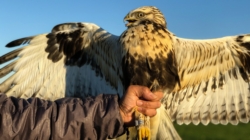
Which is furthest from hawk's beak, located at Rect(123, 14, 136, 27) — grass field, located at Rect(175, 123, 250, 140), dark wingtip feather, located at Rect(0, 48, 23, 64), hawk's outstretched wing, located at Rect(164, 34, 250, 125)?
grass field, located at Rect(175, 123, 250, 140)

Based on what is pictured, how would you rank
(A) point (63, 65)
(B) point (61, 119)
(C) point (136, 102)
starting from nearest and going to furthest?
(B) point (61, 119), (C) point (136, 102), (A) point (63, 65)

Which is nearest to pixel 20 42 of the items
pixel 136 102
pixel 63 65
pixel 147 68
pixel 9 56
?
pixel 9 56

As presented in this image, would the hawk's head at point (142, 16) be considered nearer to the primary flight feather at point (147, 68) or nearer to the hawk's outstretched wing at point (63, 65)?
the primary flight feather at point (147, 68)

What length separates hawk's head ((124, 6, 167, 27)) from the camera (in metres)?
4.75

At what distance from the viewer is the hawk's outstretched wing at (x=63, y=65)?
512 centimetres

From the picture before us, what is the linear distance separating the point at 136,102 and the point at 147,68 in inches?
69.1

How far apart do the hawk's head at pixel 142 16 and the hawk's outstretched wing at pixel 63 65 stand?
1.43ft

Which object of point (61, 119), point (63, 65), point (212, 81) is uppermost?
point (63, 65)

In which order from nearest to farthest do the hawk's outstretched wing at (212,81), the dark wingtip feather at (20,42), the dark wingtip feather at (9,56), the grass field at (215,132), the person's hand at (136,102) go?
1. the person's hand at (136,102)
2. the hawk's outstretched wing at (212,81)
3. the dark wingtip feather at (20,42)
4. the dark wingtip feather at (9,56)
5. the grass field at (215,132)

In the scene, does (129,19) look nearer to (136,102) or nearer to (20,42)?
(20,42)

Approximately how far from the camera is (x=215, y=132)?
12922 millimetres

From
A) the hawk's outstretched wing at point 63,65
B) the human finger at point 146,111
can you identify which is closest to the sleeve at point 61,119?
the human finger at point 146,111

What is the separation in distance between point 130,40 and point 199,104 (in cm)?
155

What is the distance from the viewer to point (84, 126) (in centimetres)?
248
